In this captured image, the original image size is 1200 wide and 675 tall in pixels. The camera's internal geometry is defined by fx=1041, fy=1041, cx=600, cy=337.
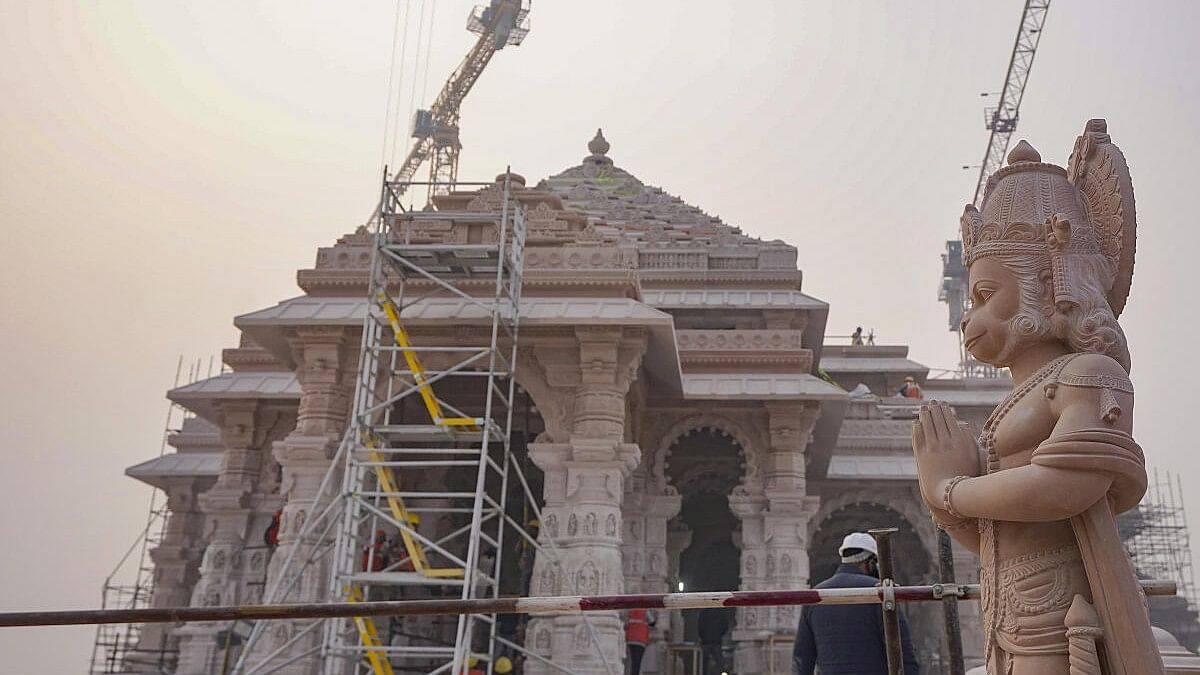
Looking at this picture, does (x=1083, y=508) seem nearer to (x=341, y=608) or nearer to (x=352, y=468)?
(x=341, y=608)

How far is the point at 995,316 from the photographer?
3.27 metres

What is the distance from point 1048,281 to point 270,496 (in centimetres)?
1453

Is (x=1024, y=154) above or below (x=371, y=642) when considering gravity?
above

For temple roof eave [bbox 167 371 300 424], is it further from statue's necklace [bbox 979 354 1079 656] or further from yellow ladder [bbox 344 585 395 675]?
statue's necklace [bbox 979 354 1079 656]

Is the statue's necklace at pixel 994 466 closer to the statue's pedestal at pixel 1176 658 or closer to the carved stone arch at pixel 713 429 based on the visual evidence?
the statue's pedestal at pixel 1176 658

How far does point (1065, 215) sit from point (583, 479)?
8269mm

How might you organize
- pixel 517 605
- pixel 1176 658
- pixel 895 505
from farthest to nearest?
pixel 895 505 → pixel 1176 658 → pixel 517 605

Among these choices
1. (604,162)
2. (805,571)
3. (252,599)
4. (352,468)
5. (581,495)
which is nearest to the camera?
(352,468)

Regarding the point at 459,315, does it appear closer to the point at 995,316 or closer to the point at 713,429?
the point at 713,429

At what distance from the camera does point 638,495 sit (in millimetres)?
13984

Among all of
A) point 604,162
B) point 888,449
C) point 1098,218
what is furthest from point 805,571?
point 604,162

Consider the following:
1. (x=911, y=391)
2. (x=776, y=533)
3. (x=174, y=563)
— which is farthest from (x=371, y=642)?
(x=911, y=391)

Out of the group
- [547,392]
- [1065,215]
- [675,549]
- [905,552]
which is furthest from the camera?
[905,552]

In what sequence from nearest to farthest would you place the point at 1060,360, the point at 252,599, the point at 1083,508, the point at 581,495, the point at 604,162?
the point at 1083,508
the point at 1060,360
the point at 581,495
the point at 252,599
the point at 604,162
